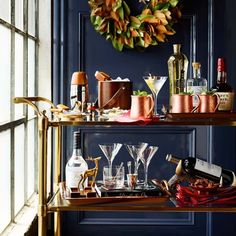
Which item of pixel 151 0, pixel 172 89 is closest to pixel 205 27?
pixel 151 0

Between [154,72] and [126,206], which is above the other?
[154,72]

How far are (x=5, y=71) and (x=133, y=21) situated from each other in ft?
3.19

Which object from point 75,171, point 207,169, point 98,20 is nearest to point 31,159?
point 75,171

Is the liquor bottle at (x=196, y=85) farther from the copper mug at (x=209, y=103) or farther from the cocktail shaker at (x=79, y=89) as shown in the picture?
the cocktail shaker at (x=79, y=89)

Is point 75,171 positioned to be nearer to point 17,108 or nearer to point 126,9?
point 17,108

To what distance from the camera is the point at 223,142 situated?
10.6ft

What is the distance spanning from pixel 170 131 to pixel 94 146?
0.47 m

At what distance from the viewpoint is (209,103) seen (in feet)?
7.26

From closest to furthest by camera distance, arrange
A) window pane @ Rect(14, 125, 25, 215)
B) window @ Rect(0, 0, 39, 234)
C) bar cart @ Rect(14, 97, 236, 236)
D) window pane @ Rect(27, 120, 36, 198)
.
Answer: bar cart @ Rect(14, 97, 236, 236)
window @ Rect(0, 0, 39, 234)
window pane @ Rect(14, 125, 25, 215)
window pane @ Rect(27, 120, 36, 198)

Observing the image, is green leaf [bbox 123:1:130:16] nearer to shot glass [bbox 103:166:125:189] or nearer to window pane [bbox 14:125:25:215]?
window pane [bbox 14:125:25:215]

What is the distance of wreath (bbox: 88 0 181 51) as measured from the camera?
3.05m

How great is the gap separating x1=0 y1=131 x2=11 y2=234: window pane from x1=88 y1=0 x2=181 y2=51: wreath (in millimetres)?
1003

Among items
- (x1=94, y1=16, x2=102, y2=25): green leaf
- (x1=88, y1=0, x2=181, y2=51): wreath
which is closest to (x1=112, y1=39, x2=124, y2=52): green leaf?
(x1=88, y1=0, x2=181, y2=51): wreath

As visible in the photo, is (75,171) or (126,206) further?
(75,171)
